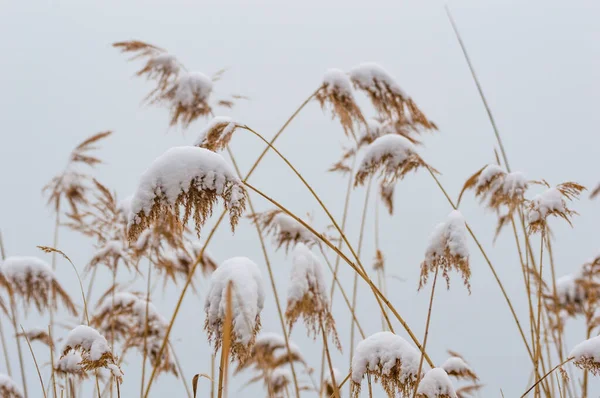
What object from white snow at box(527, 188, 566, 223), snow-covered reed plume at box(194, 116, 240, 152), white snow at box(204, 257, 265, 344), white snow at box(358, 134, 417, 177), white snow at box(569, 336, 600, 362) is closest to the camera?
white snow at box(204, 257, 265, 344)

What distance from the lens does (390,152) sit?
1.84m

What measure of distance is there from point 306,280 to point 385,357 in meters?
0.57

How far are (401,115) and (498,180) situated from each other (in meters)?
0.48

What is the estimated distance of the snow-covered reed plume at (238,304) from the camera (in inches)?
33.5

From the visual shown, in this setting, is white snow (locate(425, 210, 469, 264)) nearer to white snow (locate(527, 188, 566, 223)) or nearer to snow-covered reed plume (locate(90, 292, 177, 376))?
white snow (locate(527, 188, 566, 223))

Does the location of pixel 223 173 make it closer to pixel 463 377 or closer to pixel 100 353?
pixel 100 353

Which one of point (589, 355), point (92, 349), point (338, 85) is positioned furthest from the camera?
point (338, 85)

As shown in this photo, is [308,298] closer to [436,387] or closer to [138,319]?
[436,387]

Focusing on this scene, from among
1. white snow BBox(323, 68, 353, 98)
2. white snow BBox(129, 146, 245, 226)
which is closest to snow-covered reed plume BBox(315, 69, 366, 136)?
white snow BBox(323, 68, 353, 98)

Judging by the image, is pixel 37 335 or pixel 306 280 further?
pixel 37 335

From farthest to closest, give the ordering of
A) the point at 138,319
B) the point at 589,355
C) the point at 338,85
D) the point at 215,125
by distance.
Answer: the point at 138,319 < the point at 338,85 < the point at 215,125 < the point at 589,355

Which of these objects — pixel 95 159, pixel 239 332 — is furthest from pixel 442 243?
pixel 95 159

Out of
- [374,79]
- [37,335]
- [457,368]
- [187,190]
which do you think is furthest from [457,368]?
[37,335]

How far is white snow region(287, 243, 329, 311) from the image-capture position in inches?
58.8
